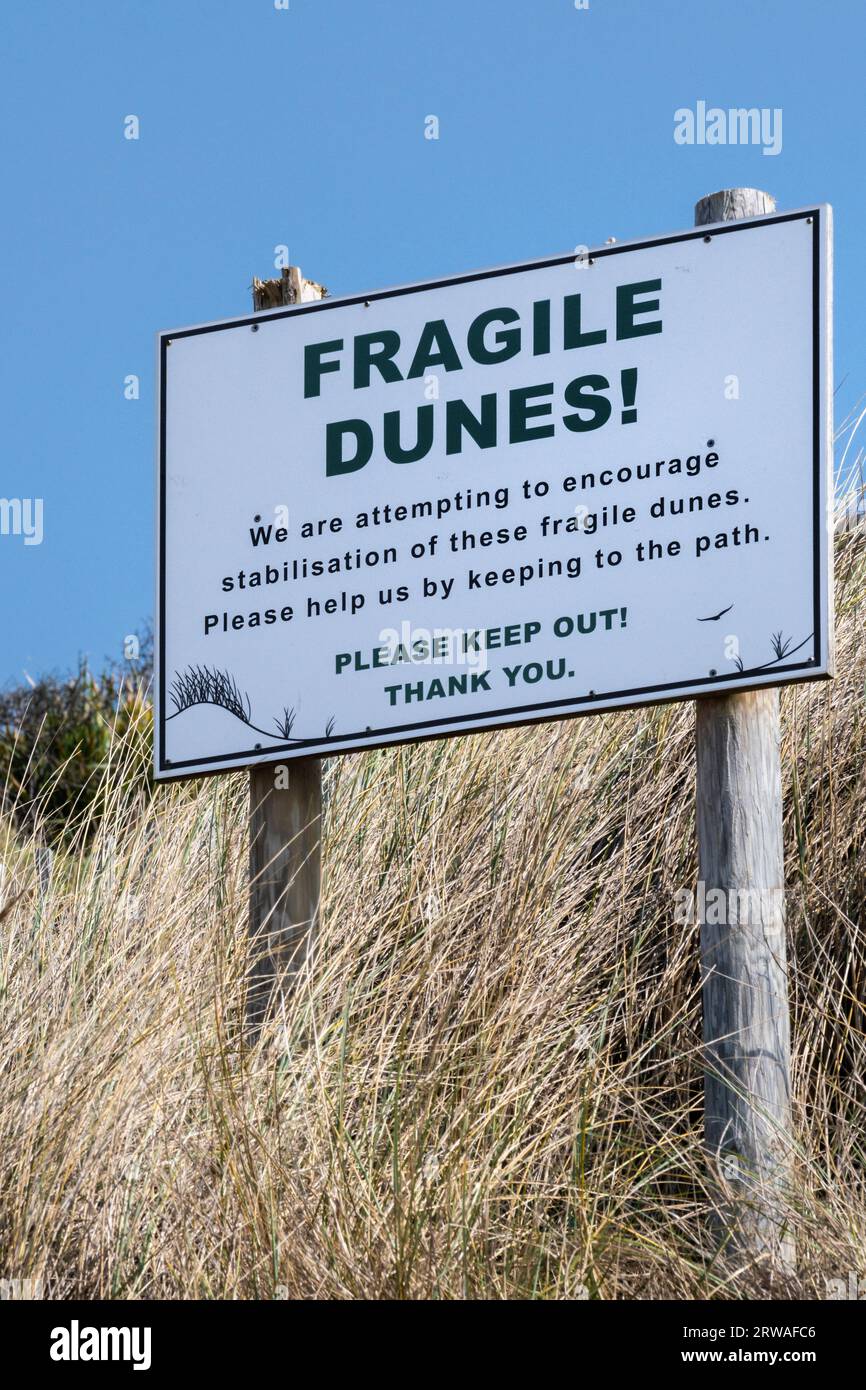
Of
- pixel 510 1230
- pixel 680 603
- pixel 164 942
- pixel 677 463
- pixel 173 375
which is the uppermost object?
pixel 173 375

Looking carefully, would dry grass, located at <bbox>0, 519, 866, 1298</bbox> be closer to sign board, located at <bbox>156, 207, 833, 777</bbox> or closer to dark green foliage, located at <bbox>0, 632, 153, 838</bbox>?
sign board, located at <bbox>156, 207, 833, 777</bbox>

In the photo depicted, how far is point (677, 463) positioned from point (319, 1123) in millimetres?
1757

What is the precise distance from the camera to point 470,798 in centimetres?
485

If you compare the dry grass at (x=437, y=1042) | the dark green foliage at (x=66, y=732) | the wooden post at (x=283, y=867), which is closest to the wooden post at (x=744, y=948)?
the dry grass at (x=437, y=1042)

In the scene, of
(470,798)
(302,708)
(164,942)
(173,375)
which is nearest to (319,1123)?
(164,942)

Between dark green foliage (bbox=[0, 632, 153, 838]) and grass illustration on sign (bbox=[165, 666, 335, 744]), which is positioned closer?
grass illustration on sign (bbox=[165, 666, 335, 744])

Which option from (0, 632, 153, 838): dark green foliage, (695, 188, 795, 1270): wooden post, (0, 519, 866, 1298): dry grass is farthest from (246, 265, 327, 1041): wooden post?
(0, 632, 153, 838): dark green foliage

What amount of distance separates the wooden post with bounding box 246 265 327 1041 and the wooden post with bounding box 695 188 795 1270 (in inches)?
41.1

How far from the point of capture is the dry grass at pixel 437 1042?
315 centimetres

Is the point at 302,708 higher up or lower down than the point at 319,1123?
higher up

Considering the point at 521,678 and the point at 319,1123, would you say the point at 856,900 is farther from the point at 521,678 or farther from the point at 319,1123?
the point at 319,1123

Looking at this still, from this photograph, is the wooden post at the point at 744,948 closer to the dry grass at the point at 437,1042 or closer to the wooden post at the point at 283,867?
the dry grass at the point at 437,1042

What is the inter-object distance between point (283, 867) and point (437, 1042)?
0.80m

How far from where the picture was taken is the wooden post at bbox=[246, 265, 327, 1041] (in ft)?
14.0
